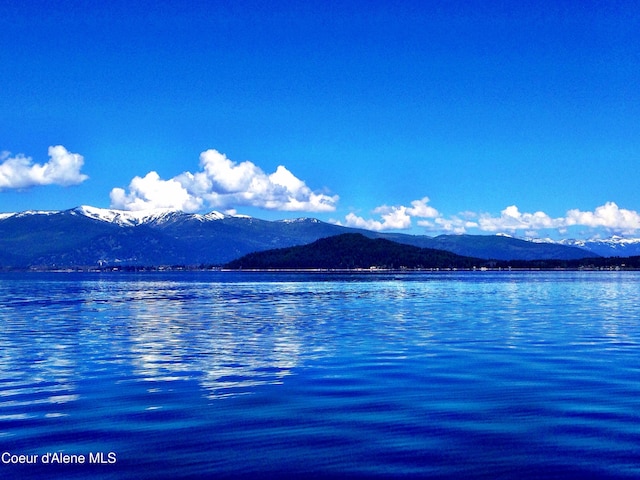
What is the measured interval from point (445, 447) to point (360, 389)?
903 centimetres

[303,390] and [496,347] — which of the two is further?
[496,347]

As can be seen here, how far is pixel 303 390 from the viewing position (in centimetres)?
2797

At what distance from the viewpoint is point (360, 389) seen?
28.1 m

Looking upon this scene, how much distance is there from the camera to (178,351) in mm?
41344

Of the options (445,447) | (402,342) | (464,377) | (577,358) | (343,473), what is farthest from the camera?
(402,342)

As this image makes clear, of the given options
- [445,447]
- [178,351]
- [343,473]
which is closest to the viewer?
[343,473]

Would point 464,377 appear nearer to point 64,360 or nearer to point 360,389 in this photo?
point 360,389

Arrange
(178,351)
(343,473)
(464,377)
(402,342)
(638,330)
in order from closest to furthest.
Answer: (343,473), (464,377), (178,351), (402,342), (638,330)

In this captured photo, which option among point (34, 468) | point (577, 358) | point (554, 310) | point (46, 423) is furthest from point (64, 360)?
point (554, 310)

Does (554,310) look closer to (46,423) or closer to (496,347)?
(496,347)

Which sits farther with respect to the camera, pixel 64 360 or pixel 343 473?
pixel 64 360

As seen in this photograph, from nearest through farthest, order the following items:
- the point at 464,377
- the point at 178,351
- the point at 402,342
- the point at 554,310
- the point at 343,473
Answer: the point at 343,473 → the point at 464,377 → the point at 178,351 → the point at 402,342 → the point at 554,310

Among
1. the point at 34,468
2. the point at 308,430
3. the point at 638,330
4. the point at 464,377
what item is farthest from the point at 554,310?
the point at 34,468

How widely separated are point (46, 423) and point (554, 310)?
64.2 metres
